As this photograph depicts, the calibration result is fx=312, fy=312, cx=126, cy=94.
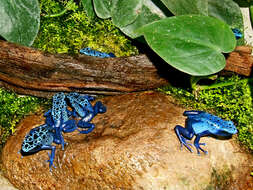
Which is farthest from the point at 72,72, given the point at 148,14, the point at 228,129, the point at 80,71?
the point at 228,129

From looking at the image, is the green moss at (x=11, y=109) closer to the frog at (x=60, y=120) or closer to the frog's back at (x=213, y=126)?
the frog at (x=60, y=120)

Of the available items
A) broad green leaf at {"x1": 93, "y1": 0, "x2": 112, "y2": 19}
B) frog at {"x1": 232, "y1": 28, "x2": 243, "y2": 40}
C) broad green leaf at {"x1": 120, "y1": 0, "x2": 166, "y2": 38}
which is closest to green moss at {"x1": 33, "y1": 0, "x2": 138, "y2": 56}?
broad green leaf at {"x1": 93, "y1": 0, "x2": 112, "y2": 19}

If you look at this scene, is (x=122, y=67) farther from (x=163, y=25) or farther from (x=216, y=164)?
(x=216, y=164)

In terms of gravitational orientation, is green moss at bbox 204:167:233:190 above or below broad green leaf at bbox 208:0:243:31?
below

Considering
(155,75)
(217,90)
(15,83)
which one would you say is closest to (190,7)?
(155,75)

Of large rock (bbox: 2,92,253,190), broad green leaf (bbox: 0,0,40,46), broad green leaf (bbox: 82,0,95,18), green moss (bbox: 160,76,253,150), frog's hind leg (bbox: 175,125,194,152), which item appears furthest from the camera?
broad green leaf (bbox: 82,0,95,18)

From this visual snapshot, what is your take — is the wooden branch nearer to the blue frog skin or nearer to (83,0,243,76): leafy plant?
the blue frog skin
